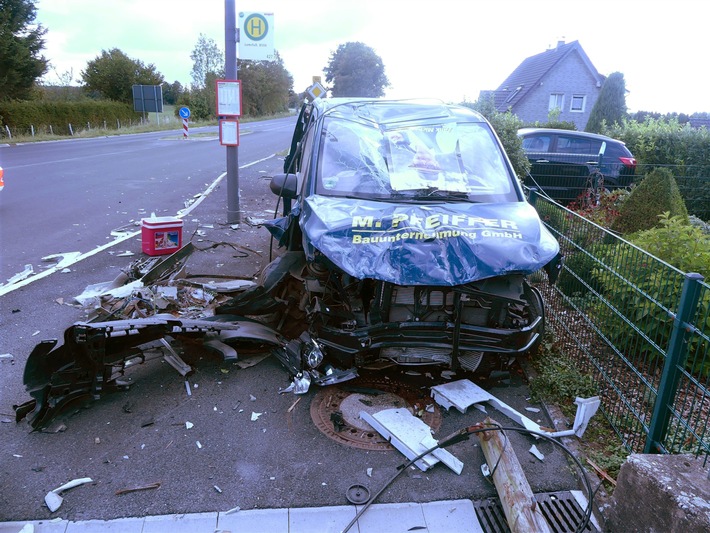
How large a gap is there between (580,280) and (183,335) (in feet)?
11.2

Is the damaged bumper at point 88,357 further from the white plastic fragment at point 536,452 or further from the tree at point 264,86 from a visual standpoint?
the tree at point 264,86

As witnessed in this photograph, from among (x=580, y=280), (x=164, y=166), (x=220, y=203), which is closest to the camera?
(x=580, y=280)

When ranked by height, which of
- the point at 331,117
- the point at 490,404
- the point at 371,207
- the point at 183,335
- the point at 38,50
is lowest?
the point at 490,404

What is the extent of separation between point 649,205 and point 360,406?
5432mm

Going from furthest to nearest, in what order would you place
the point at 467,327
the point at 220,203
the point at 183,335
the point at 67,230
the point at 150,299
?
the point at 220,203
the point at 67,230
the point at 150,299
the point at 183,335
the point at 467,327

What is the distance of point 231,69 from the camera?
9812mm

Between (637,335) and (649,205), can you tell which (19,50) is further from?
(637,335)

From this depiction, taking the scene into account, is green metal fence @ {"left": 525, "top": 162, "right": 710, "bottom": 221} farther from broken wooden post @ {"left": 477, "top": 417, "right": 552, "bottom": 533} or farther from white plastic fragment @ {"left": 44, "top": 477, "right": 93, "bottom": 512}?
white plastic fragment @ {"left": 44, "top": 477, "right": 93, "bottom": 512}

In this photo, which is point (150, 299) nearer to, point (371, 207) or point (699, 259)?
point (371, 207)

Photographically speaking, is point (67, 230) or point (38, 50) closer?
point (67, 230)

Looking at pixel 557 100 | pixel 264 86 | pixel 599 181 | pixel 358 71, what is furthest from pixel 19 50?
pixel 358 71

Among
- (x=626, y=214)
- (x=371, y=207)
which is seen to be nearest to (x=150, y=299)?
(x=371, y=207)

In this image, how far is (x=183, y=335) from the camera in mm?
4445

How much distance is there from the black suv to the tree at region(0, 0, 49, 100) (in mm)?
31925
